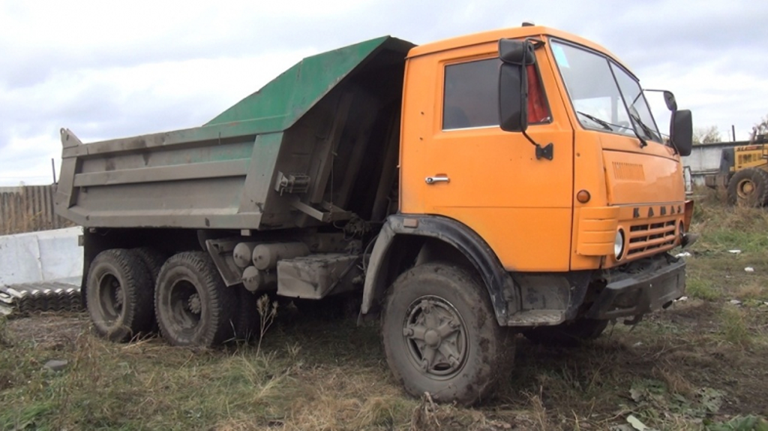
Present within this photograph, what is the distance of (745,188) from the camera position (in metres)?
16.9

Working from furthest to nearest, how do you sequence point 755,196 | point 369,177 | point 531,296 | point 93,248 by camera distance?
point 755,196, point 93,248, point 369,177, point 531,296

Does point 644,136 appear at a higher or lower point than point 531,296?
higher

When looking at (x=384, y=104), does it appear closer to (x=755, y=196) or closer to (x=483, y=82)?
(x=483, y=82)

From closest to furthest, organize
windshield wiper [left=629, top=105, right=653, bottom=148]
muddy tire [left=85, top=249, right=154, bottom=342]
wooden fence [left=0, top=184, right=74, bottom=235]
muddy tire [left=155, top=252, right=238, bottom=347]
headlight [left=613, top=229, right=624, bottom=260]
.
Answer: headlight [left=613, top=229, right=624, bottom=260] → windshield wiper [left=629, top=105, right=653, bottom=148] → muddy tire [left=155, top=252, right=238, bottom=347] → muddy tire [left=85, top=249, right=154, bottom=342] → wooden fence [left=0, top=184, right=74, bottom=235]

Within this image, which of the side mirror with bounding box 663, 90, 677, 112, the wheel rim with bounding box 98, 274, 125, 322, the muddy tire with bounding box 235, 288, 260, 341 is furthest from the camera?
the wheel rim with bounding box 98, 274, 125, 322

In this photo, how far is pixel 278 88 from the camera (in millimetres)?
5223

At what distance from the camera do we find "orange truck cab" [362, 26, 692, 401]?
Result: 3.80m

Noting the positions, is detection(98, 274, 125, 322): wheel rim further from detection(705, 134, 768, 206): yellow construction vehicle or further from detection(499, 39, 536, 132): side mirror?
detection(705, 134, 768, 206): yellow construction vehicle

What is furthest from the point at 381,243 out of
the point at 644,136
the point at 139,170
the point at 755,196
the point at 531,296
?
the point at 755,196

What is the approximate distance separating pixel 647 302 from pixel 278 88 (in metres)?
3.14

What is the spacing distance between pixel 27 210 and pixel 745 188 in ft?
58.1

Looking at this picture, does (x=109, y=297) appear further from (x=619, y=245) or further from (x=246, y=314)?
(x=619, y=245)

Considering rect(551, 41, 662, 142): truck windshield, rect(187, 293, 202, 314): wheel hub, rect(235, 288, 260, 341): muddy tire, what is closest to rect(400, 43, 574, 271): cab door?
rect(551, 41, 662, 142): truck windshield

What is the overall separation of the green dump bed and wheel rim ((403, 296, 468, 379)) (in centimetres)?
136
